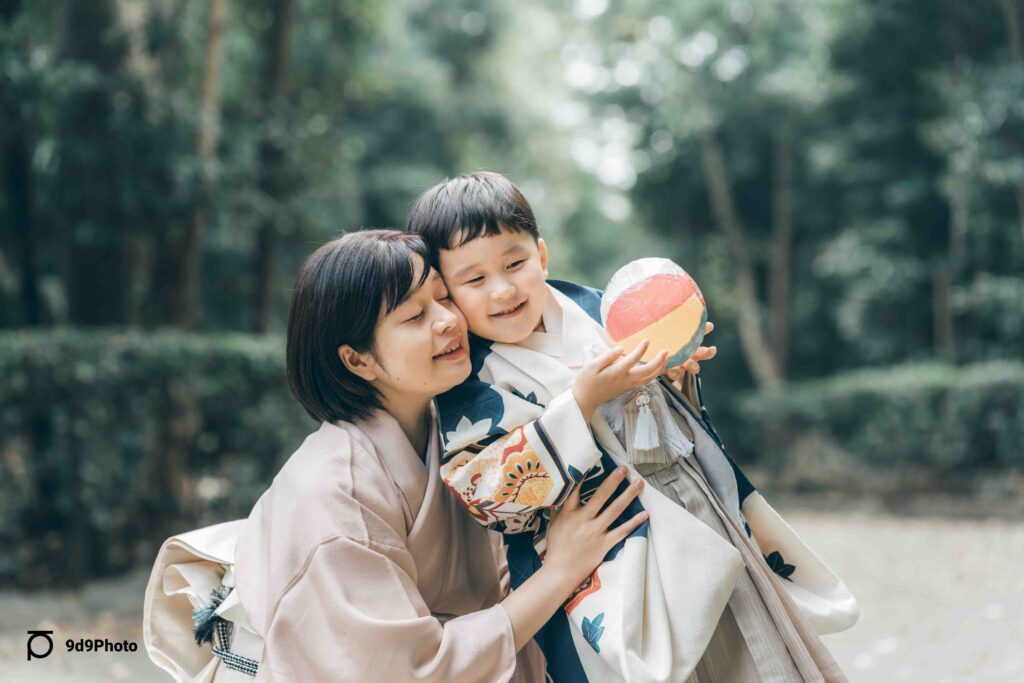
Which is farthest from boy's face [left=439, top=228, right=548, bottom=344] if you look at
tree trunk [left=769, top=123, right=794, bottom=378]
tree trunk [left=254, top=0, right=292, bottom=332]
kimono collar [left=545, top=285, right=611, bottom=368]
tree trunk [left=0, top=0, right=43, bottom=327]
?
tree trunk [left=769, top=123, right=794, bottom=378]

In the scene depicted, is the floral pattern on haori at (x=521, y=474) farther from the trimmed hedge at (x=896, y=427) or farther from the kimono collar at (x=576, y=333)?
the trimmed hedge at (x=896, y=427)

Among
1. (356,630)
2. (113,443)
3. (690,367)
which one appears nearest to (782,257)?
(113,443)

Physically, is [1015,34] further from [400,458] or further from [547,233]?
[400,458]

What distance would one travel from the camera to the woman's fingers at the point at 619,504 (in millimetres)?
2031

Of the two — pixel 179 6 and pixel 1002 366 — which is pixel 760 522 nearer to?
pixel 179 6

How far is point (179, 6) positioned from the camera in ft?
22.4

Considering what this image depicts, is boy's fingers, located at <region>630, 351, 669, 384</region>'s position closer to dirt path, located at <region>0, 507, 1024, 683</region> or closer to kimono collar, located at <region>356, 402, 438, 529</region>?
kimono collar, located at <region>356, 402, 438, 529</region>

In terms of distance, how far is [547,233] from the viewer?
56.4 feet

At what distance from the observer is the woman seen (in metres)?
1.86

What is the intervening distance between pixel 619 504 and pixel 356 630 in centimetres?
63

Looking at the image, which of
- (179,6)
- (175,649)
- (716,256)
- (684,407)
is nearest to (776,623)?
(684,407)

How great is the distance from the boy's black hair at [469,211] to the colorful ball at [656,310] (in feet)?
0.95

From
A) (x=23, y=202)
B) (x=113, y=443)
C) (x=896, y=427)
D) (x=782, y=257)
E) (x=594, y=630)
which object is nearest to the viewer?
(x=594, y=630)

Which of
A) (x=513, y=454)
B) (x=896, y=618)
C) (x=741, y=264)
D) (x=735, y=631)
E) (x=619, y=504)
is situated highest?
(x=513, y=454)
